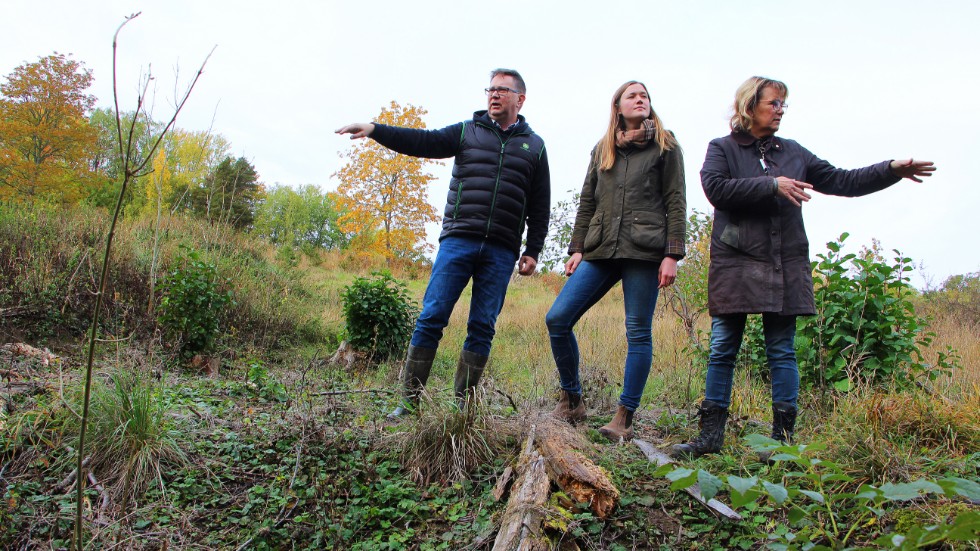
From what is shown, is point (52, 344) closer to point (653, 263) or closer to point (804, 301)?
point (653, 263)

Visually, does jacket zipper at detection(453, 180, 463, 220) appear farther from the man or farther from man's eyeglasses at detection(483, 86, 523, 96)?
man's eyeglasses at detection(483, 86, 523, 96)

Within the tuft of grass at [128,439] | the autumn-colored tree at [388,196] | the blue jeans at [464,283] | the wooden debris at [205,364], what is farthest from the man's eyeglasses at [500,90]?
the autumn-colored tree at [388,196]

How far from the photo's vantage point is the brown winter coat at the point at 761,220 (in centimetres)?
302

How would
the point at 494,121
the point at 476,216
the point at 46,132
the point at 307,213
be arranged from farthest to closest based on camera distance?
the point at 307,213
the point at 46,132
the point at 494,121
the point at 476,216

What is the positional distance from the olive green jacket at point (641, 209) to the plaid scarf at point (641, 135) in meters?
0.05

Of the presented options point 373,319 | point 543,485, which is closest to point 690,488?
point 543,485

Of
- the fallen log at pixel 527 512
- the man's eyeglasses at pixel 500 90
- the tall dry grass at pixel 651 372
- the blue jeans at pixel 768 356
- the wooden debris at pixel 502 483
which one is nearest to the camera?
the fallen log at pixel 527 512

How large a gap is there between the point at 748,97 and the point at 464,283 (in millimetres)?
1983

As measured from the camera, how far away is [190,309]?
5.82 metres

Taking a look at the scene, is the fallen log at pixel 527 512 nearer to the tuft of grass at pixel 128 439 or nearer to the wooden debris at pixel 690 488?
the wooden debris at pixel 690 488

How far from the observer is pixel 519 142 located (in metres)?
3.69

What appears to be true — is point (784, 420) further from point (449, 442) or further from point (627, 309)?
point (449, 442)

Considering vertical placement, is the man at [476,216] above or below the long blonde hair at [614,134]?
below

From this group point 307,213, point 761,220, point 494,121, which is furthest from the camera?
point 307,213
